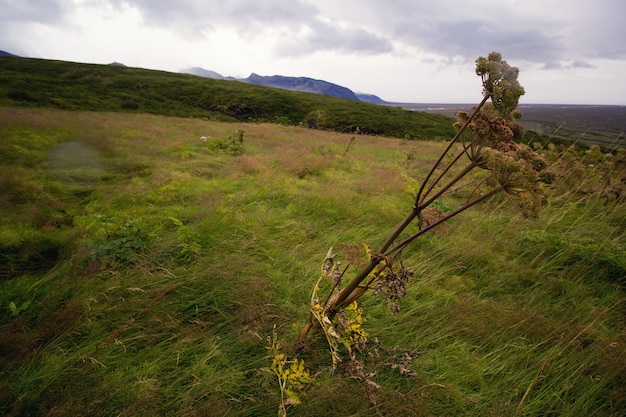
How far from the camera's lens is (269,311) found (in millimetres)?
2357

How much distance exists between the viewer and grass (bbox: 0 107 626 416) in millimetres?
1754

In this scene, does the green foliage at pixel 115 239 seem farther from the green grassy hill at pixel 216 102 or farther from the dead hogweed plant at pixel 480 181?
the green grassy hill at pixel 216 102

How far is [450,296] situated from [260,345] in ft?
5.90

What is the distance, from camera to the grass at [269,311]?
5.75ft

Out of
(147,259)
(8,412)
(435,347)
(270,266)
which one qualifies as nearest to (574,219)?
(435,347)

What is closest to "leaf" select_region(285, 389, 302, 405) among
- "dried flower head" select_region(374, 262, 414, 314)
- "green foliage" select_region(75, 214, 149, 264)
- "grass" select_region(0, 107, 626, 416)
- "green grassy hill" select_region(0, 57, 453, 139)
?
"grass" select_region(0, 107, 626, 416)

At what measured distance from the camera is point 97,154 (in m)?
8.59

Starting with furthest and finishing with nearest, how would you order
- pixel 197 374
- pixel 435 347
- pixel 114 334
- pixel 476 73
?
pixel 435 347 → pixel 114 334 → pixel 197 374 → pixel 476 73

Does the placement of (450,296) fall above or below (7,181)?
below

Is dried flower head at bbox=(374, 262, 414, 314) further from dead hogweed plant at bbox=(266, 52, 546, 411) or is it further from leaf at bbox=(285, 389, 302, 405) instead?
leaf at bbox=(285, 389, 302, 405)

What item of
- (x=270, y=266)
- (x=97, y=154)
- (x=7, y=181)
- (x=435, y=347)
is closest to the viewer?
(x=435, y=347)

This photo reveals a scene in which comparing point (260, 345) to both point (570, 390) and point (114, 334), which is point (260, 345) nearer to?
point (114, 334)

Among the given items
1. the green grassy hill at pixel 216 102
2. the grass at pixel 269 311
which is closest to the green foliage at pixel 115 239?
the grass at pixel 269 311

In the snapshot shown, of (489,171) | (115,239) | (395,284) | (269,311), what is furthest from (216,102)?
(395,284)
